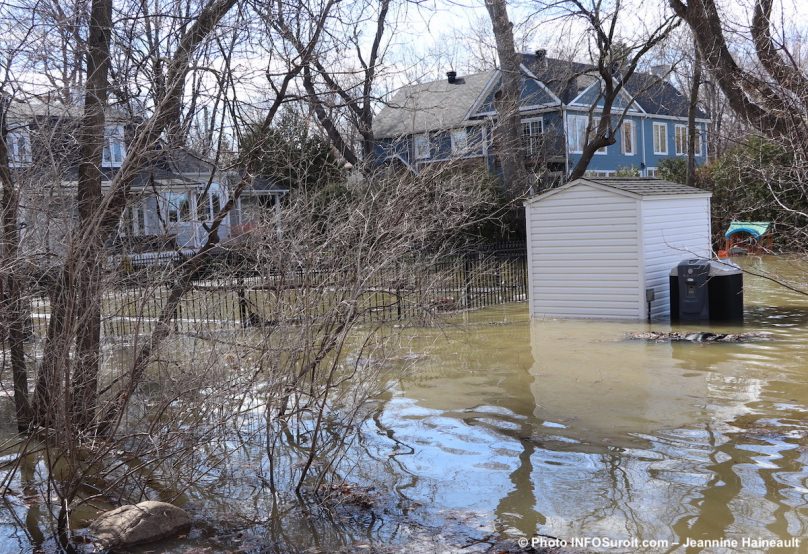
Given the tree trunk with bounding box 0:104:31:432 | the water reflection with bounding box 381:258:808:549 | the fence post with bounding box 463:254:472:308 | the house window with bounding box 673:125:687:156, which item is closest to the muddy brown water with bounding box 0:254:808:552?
the water reflection with bounding box 381:258:808:549

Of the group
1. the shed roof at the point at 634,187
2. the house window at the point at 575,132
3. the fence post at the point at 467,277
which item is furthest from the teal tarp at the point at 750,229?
the house window at the point at 575,132

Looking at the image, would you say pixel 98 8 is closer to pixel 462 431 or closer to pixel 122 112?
pixel 122 112

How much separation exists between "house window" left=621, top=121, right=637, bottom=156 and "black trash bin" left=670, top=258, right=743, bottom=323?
88.2 feet

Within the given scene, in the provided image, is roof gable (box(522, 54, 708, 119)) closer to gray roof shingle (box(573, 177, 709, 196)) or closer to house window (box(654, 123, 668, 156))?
house window (box(654, 123, 668, 156))

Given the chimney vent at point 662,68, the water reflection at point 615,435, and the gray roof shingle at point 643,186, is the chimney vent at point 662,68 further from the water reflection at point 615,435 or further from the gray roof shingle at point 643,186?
the water reflection at point 615,435

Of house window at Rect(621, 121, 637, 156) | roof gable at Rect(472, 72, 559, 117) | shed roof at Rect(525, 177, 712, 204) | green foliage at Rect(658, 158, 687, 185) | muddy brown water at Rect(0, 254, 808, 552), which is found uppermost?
roof gable at Rect(472, 72, 559, 117)

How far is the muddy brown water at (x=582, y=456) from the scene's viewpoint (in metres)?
5.95

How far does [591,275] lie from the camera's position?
16.3 metres

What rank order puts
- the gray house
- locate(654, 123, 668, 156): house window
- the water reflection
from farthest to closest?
1. locate(654, 123, 668, 156): house window
2. the gray house
3. the water reflection

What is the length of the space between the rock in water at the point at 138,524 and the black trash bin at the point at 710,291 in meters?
11.1

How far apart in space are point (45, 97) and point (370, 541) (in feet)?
17.9

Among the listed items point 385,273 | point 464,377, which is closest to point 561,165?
point 464,377

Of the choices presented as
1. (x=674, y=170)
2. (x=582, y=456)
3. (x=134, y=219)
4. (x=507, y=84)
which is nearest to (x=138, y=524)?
(x=582, y=456)

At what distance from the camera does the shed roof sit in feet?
51.4
